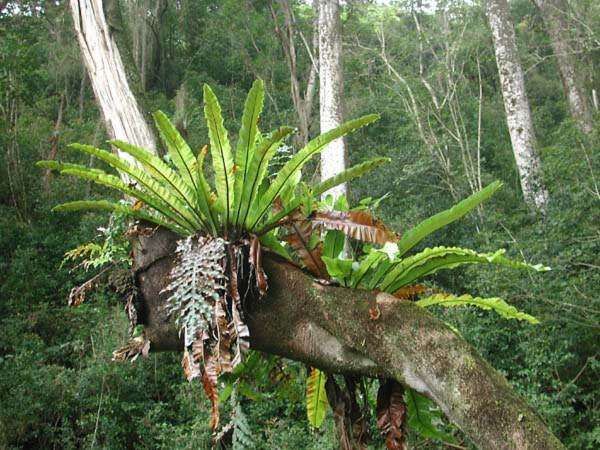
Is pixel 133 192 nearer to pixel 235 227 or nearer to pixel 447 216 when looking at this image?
pixel 235 227

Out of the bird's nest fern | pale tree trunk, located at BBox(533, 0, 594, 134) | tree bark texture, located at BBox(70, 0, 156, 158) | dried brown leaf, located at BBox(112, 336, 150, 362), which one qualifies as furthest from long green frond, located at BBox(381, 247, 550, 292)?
pale tree trunk, located at BBox(533, 0, 594, 134)

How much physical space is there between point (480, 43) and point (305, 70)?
17.2 ft

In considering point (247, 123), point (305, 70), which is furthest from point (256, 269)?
point (305, 70)

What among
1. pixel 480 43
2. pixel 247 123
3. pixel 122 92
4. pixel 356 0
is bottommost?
pixel 247 123

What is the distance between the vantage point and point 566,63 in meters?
11.9

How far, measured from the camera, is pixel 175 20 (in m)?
18.4

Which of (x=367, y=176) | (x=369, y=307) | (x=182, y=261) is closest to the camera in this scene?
(x=369, y=307)

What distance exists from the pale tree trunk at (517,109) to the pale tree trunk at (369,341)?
26.5ft

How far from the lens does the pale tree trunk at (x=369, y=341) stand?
1.83m

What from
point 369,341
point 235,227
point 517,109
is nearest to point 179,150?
point 235,227

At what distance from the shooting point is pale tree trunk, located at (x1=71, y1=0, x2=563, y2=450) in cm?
183

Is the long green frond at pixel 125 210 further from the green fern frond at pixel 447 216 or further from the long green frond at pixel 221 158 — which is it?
the green fern frond at pixel 447 216

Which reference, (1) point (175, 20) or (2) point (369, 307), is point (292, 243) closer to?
(2) point (369, 307)

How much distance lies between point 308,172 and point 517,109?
3669 millimetres
